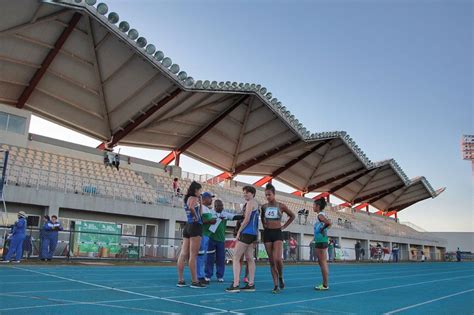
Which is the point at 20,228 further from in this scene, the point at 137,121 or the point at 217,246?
the point at 137,121

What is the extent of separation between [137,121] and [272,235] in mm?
24100

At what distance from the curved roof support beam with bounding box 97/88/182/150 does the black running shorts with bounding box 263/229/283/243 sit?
807 inches

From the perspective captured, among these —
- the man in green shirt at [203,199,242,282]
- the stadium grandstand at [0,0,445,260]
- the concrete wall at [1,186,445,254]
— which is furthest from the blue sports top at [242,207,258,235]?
the concrete wall at [1,186,445,254]

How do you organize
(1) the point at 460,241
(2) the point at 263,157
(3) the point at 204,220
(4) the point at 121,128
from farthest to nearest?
(1) the point at 460,241 < (2) the point at 263,157 < (4) the point at 121,128 < (3) the point at 204,220

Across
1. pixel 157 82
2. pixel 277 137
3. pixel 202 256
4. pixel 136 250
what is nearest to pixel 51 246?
pixel 136 250

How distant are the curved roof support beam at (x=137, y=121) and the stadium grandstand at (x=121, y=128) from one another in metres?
0.11

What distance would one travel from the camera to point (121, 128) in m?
31.0

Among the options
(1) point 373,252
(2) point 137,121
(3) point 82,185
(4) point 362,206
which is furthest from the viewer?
(4) point 362,206

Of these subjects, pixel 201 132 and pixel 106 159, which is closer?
pixel 106 159

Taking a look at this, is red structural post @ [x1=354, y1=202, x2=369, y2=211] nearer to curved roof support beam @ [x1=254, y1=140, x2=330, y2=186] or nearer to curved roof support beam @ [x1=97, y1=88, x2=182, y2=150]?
curved roof support beam @ [x1=254, y1=140, x2=330, y2=186]

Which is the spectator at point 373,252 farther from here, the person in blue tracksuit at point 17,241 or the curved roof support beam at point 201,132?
the person in blue tracksuit at point 17,241

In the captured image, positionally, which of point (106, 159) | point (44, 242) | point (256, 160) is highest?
point (256, 160)

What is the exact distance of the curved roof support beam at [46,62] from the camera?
2146cm

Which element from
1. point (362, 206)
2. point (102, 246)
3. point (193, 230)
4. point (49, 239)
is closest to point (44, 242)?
point (49, 239)
